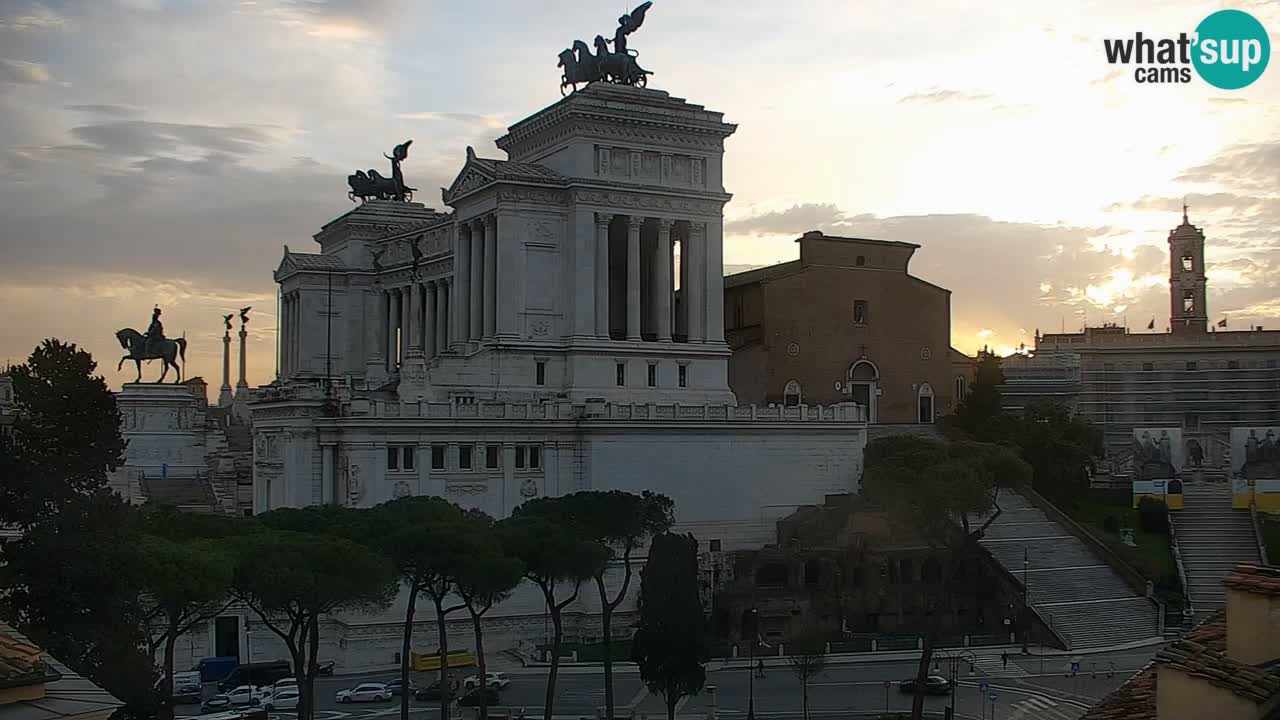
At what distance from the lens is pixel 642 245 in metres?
79.4

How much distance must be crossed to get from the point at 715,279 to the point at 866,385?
1688 centimetres

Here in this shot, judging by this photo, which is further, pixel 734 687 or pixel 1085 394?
pixel 1085 394

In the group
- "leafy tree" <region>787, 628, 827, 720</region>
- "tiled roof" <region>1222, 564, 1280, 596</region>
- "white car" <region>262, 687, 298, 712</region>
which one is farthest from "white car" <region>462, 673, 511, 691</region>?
"tiled roof" <region>1222, 564, 1280, 596</region>

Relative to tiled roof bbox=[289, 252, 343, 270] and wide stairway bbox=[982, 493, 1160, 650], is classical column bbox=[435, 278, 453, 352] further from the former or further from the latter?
wide stairway bbox=[982, 493, 1160, 650]

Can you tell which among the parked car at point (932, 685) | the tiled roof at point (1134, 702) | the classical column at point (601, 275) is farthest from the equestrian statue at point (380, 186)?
the tiled roof at point (1134, 702)

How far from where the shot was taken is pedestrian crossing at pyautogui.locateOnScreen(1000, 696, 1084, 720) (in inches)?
2025

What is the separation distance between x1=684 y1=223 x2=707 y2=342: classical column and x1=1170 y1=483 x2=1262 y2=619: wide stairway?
1129 inches

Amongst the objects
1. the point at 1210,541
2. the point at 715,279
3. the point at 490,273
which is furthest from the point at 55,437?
the point at 1210,541

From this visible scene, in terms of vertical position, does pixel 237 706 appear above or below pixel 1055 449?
below

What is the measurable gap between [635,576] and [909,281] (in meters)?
35.8

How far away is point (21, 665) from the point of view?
37.7ft

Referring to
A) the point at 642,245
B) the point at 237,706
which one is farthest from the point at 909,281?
the point at 237,706

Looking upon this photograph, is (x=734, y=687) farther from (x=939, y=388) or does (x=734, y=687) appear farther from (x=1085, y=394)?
(x=1085, y=394)

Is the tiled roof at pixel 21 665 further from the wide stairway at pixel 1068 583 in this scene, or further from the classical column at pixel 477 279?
the classical column at pixel 477 279
